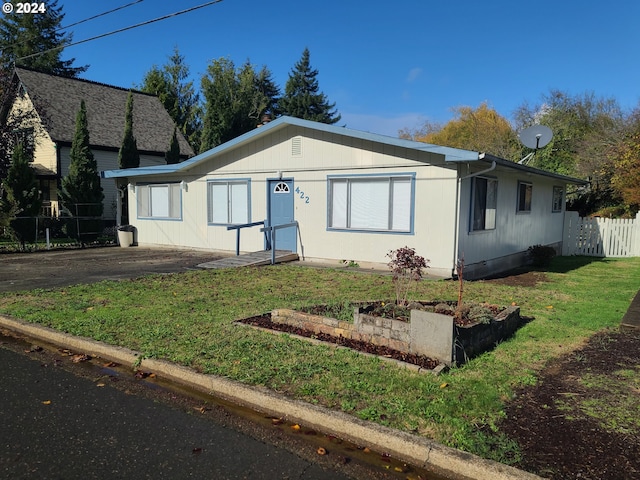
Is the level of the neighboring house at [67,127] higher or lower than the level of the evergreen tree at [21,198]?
higher

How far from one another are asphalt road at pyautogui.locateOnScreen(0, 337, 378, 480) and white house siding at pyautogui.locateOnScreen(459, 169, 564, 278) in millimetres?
8320

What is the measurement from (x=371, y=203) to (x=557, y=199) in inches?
408

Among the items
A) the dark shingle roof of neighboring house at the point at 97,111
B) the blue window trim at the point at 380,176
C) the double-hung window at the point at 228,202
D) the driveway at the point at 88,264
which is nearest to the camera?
the driveway at the point at 88,264

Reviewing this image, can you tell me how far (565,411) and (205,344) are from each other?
3.76 meters

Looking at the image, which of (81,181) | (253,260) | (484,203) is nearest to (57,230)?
(81,181)

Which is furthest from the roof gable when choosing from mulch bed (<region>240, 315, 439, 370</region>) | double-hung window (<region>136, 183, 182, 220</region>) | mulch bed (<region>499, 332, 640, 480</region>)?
mulch bed (<region>499, 332, 640, 480</region>)

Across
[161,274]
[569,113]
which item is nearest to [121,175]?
[161,274]

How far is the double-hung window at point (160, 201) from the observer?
1636 centimetres

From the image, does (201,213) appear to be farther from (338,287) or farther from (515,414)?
(515,414)

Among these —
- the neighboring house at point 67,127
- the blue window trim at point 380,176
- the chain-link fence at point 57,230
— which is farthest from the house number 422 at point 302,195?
the neighboring house at point 67,127

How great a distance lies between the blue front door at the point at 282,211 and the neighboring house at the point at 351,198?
30 millimetres

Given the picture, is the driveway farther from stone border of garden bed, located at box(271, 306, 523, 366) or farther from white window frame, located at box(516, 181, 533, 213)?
white window frame, located at box(516, 181, 533, 213)

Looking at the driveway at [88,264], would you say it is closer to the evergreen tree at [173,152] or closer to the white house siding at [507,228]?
the white house siding at [507,228]

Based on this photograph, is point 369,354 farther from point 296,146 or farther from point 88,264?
point 88,264
